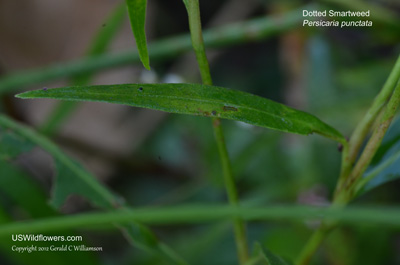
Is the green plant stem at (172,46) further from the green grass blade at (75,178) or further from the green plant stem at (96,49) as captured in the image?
the green grass blade at (75,178)

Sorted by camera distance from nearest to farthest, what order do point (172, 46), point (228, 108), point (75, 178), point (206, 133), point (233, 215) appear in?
point (233, 215) < point (228, 108) < point (75, 178) < point (172, 46) < point (206, 133)

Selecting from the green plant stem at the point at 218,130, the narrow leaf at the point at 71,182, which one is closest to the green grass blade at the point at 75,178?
the narrow leaf at the point at 71,182

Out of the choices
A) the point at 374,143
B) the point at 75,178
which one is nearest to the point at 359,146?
the point at 374,143

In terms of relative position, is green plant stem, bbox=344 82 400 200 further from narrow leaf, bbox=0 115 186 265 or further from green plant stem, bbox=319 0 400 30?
green plant stem, bbox=319 0 400 30

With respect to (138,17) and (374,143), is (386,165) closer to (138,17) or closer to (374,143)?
(374,143)

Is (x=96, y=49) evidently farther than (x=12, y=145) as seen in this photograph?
Yes
